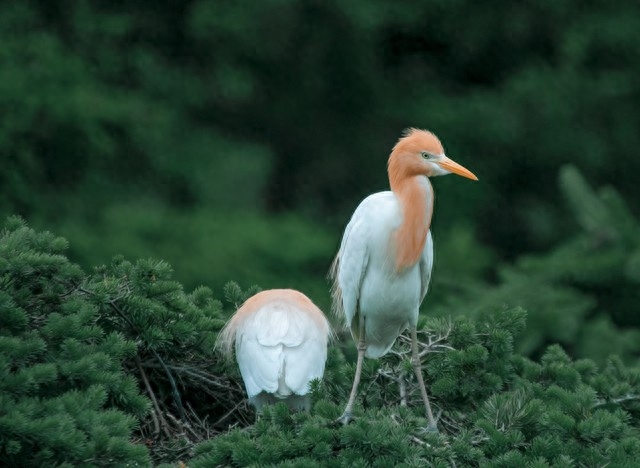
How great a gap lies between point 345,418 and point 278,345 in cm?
71

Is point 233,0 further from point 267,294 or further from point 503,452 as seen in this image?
point 503,452

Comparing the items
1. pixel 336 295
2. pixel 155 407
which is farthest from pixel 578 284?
pixel 155 407

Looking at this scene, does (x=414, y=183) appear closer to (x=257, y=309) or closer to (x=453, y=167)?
(x=453, y=167)

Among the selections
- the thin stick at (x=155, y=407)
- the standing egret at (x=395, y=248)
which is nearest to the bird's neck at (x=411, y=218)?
the standing egret at (x=395, y=248)

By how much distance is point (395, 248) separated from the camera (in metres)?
3.97

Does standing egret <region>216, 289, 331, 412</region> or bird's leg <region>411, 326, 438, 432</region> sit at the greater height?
standing egret <region>216, 289, 331, 412</region>

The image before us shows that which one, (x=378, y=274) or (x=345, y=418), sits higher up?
(x=378, y=274)

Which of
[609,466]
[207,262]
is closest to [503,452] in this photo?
[609,466]

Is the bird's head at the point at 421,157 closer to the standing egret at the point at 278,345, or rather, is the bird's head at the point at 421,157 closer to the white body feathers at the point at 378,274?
the white body feathers at the point at 378,274

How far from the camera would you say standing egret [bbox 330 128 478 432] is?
3.94 meters

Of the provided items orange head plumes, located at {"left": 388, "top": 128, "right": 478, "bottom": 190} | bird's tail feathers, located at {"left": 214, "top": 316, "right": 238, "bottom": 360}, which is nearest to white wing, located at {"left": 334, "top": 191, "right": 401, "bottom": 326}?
orange head plumes, located at {"left": 388, "top": 128, "right": 478, "bottom": 190}

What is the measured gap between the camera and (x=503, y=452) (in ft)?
11.4

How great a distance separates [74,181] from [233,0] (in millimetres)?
2205

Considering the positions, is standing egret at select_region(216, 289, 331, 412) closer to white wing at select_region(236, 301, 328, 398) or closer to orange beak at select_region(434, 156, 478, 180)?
white wing at select_region(236, 301, 328, 398)
